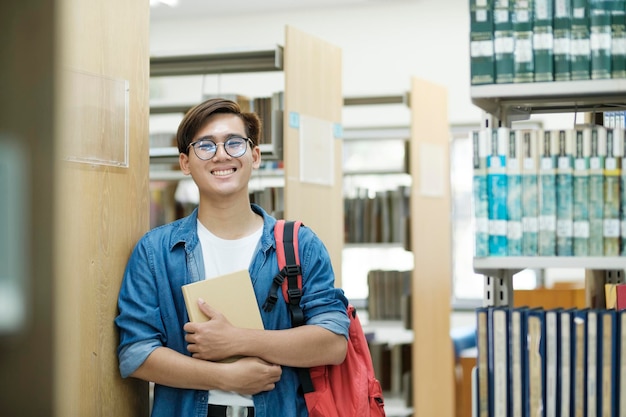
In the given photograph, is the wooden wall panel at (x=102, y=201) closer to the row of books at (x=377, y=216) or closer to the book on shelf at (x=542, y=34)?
the book on shelf at (x=542, y=34)

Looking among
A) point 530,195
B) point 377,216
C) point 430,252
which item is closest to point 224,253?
point 530,195

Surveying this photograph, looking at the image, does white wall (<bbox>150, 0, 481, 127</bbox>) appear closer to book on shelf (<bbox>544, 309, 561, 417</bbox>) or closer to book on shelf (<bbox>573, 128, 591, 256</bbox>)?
book on shelf (<bbox>573, 128, 591, 256</bbox>)

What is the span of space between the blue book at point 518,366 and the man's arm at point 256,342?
0.46 m

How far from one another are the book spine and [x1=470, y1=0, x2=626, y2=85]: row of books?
0.17 m

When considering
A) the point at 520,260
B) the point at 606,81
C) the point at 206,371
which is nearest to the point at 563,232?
the point at 520,260

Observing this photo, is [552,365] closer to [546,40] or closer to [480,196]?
[480,196]

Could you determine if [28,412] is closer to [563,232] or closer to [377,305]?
[563,232]

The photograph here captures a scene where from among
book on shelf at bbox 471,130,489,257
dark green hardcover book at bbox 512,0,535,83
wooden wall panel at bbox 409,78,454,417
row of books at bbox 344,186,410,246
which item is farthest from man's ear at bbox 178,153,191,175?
row of books at bbox 344,186,410,246

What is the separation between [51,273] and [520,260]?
149cm

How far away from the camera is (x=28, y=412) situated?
0.57 meters

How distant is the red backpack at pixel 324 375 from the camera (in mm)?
2113

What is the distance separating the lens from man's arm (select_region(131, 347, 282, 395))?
78.7 inches

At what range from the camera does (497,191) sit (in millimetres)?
1976

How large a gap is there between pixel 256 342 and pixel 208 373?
0.45 feet
